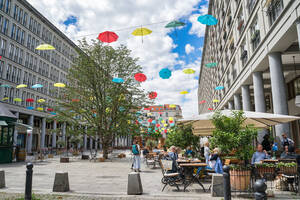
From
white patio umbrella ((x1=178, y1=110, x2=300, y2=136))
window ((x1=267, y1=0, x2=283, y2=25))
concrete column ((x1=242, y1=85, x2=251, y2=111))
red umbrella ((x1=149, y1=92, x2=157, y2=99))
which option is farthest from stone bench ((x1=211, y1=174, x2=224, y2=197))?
red umbrella ((x1=149, y1=92, x2=157, y2=99))

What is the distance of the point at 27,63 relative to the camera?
41188mm

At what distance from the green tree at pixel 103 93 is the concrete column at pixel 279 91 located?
13428mm

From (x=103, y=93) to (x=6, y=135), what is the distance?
30.9ft

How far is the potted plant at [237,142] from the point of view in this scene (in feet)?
23.5

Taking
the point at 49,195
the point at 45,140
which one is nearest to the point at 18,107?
the point at 45,140

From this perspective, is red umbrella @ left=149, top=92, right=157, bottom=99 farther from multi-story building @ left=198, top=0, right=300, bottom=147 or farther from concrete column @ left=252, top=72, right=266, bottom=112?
concrete column @ left=252, top=72, right=266, bottom=112

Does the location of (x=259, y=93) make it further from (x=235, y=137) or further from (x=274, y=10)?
(x=235, y=137)

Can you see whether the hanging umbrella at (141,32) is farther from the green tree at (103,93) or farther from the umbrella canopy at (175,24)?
the green tree at (103,93)

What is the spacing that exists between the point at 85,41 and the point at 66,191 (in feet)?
61.9

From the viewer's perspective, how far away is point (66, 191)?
26.3ft

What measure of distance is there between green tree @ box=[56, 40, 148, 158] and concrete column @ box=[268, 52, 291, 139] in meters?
13.4

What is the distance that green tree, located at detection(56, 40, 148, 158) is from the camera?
23828 millimetres

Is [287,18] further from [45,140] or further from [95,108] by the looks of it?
[45,140]

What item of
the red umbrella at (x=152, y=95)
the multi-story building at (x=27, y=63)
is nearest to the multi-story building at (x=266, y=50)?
the red umbrella at (x=152, y=95)
